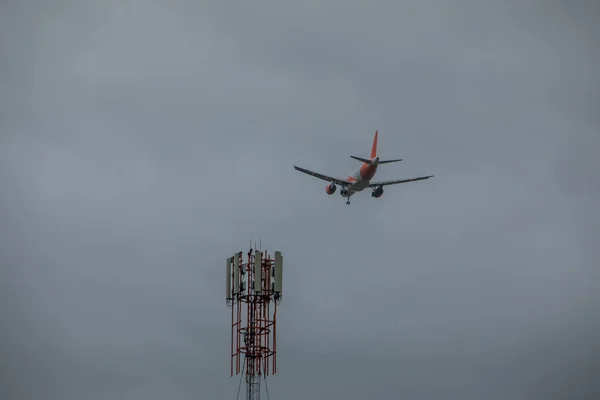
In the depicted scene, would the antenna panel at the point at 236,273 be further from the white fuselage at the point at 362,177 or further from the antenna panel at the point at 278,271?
the white fuselage at the point at 362,177

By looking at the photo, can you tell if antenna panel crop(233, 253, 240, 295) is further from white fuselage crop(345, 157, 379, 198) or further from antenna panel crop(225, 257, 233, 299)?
white fuselage crop(345, 157, 379, 198)

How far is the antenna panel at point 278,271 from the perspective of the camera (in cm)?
12500

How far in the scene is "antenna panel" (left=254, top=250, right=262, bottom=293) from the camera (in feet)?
409

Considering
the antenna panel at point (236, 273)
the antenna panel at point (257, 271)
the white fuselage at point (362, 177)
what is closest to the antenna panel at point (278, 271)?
the antenna panel at point (257, 271)

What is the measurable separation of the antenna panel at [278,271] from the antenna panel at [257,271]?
2205 mm

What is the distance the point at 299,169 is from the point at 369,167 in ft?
57.2

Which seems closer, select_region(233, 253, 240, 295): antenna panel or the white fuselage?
select_region(233, 253, 240, 295): antenna panel

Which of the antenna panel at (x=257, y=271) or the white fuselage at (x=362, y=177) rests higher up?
the white fuselage at (x=362, y=177)

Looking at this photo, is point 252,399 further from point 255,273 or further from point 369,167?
point 369,167

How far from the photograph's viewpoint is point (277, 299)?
12694 centimetres

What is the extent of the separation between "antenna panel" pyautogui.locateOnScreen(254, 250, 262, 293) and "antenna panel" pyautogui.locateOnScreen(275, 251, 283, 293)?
7.23ft

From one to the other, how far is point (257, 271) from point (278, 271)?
2907mm

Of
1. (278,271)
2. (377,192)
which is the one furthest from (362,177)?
(278,271)

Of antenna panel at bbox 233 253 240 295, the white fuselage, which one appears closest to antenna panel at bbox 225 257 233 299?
antenna panel at bbox 233 253 240 295
